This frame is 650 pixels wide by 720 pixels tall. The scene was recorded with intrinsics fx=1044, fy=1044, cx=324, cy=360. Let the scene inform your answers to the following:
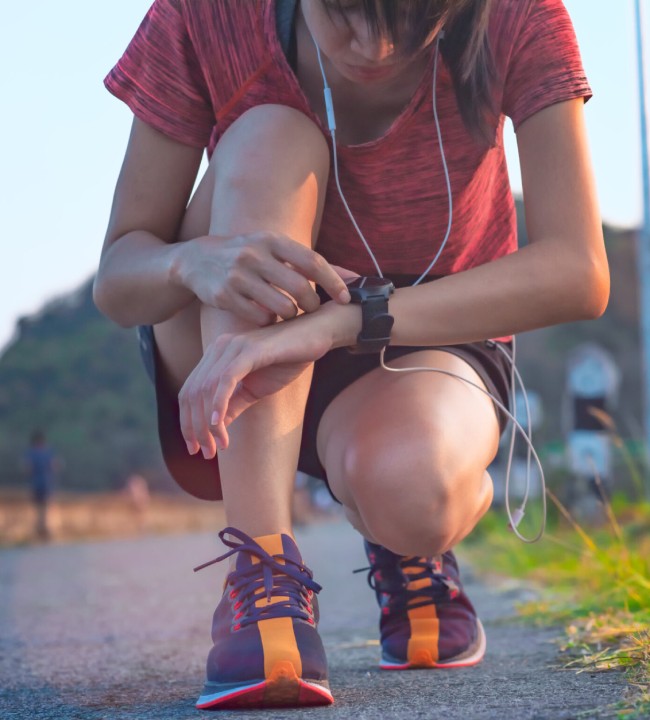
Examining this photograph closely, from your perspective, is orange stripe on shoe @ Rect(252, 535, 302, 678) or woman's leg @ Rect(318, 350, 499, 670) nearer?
orange stripe on shoe @ Rect(252, 535, 302, 678)

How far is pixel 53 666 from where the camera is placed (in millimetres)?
1916

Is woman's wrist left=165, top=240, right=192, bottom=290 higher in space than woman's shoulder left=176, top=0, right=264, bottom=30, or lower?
lower

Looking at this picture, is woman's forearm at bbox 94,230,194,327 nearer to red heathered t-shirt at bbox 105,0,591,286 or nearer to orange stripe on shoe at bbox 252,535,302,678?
red heathered t-shirt at bbox 105,0,591,286

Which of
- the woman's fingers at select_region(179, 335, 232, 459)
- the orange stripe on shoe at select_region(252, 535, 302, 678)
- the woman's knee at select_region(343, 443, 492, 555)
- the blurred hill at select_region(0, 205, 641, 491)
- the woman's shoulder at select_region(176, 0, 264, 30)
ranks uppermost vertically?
the blurred hill at select_region(0, 205, 641, 491)

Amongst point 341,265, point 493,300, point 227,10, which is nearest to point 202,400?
point 493,300

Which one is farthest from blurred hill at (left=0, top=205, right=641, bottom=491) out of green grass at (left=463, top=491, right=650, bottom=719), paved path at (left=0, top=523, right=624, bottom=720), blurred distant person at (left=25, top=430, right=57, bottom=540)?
paved path at (left=0, top=523, right=624, bottom=720)

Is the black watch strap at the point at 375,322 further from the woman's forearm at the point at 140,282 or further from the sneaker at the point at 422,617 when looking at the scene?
the sneaker at the point at 422,617

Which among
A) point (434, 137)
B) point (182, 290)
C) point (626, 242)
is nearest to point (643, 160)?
point (434, 137)

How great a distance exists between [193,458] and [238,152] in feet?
1.72

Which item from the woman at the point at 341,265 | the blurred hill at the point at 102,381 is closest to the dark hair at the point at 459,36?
the woman at the point at 341,265

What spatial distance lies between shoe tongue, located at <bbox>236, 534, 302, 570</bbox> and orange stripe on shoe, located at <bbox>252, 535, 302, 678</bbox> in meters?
0.01

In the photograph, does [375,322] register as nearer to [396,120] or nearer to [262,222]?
[262,222]

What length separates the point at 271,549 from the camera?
1.38 meters

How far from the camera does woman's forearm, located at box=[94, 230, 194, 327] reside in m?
1.51
